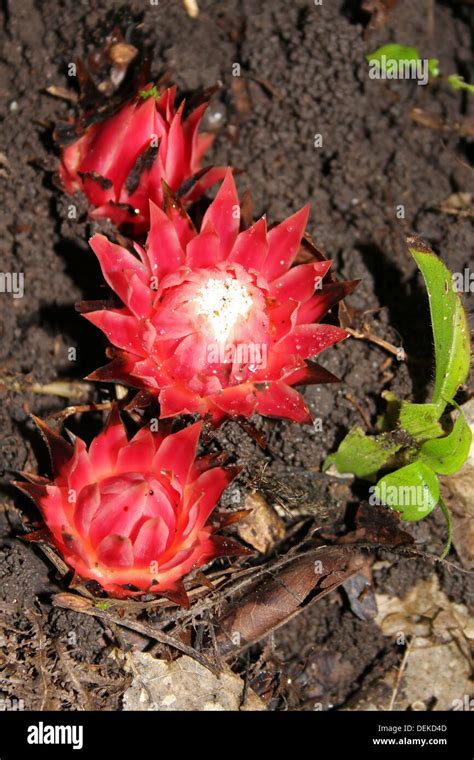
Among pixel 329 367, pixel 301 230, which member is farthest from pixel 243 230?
pixel 329 367

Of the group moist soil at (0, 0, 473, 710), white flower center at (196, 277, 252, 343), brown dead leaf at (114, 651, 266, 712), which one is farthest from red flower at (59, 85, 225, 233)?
brown dead leaf at (114, 651, 266, 712)

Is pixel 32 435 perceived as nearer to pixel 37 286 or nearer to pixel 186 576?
pixel 37 286

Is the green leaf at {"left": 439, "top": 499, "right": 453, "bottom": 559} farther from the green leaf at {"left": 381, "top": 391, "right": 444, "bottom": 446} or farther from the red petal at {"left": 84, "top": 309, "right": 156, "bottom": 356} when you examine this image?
the red petal at {"left": 84, "top": 309, "right": 156, "bottom": 356}

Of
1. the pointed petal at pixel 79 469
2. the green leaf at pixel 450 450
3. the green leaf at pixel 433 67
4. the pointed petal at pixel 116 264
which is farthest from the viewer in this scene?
the green leaf at pixel 433 67

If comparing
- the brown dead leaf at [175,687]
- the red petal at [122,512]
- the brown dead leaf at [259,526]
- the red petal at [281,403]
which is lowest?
the brown dead leaf at [175,687]

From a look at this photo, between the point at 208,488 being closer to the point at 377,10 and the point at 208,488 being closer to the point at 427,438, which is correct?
the point at 427,438

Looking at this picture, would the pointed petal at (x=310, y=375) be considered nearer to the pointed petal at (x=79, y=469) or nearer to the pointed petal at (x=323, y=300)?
the pointed petal at (x=323, y=300)

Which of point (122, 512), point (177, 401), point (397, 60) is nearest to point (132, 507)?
point (122, 512)

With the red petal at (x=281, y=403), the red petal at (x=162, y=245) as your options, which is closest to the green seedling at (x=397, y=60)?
the red petal at (x=162, y=245)
